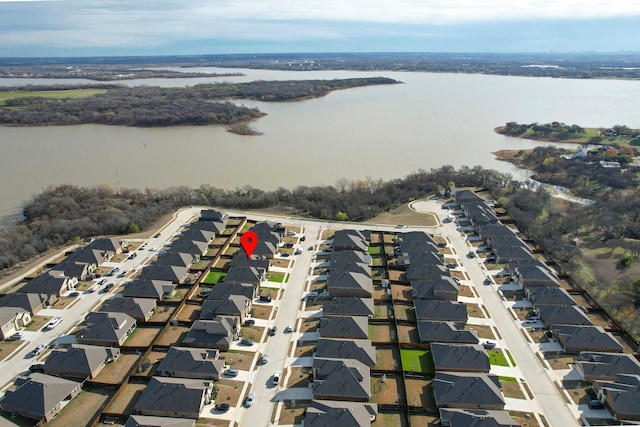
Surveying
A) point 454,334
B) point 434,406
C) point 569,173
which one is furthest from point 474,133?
point 434,406

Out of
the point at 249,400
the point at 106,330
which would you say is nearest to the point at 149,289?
the point at 106,330

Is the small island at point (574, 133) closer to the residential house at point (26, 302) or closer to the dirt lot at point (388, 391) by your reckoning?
the dirt lot at point (388, 391)

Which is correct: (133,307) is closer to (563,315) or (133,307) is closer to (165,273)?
(165,273)

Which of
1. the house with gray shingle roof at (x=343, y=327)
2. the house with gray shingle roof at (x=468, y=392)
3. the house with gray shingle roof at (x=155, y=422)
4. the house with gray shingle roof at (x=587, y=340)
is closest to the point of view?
the house with gray shingle roof at (x=155, y=422)

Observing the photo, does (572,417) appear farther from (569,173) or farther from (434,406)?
(569,173)

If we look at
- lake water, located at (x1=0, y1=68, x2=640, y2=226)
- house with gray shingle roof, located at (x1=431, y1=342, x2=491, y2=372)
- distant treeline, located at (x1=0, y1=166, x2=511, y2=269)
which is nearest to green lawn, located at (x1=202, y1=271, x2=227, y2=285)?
distant treeline, located at (x1=0, y1=166, x2=511, y2=269)

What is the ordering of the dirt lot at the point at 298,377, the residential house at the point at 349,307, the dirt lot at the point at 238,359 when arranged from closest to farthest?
the dirt lot at the point at 298,377
the dirt lot at the point at 238,359
the residential house at the point at 349,307

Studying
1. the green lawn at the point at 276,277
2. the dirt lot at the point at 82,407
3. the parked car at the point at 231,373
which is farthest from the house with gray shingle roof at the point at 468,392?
the dirt lot at the point at 82,407
